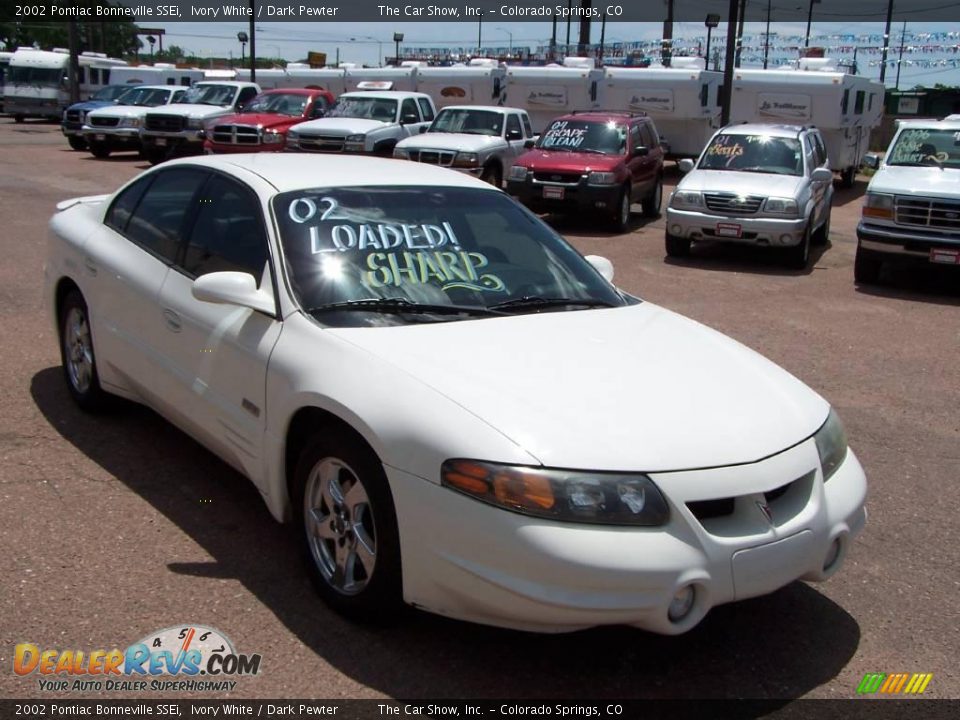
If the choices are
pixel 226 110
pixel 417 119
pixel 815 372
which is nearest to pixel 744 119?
pixel 417 119

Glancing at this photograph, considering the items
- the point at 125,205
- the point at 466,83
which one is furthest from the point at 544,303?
the point at 466,83

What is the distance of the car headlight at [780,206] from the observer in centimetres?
1234

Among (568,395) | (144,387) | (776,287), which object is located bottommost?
(776,287)

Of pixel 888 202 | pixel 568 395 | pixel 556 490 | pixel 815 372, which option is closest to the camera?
pixel 556 490

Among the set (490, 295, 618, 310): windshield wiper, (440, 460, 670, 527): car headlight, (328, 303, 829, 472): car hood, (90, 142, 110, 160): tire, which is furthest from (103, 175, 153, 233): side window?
(90, 142, 110, 160): tire

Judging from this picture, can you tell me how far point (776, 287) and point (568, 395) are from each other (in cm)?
873

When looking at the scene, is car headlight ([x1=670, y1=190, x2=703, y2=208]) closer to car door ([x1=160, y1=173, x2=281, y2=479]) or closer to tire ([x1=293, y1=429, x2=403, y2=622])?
car door ([x1=160, y1=173, x2=281, y2=479])

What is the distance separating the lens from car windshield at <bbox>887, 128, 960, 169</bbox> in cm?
1170

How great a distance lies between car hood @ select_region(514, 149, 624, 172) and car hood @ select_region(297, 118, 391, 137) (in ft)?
13.6

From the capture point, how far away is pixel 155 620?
11.6 feet

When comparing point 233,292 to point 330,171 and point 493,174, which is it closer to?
point 330,171

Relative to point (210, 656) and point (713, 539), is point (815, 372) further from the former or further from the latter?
point (210, 656)

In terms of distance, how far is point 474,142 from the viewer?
17266 mm

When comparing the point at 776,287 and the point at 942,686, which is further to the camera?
the point at 776,287
